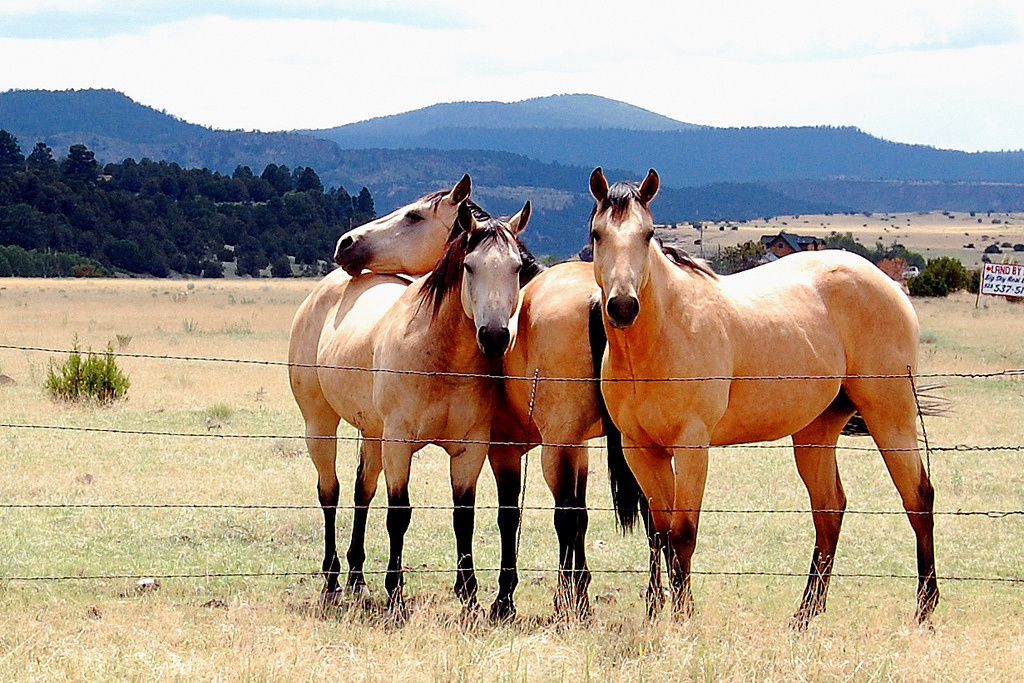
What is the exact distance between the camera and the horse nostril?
5.16 metres

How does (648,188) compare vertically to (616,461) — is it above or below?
above

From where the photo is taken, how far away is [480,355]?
21.5 ft

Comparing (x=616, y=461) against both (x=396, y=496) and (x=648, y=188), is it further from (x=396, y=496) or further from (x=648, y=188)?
(x=648, y=188)

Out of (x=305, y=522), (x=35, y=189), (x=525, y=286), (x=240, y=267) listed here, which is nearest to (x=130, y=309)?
(x=305, y=522)

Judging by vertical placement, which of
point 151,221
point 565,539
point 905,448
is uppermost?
point 151,221

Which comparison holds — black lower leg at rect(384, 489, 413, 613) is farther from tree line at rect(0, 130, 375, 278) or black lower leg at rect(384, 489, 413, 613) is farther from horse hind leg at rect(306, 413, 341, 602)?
tree line at rect(0, 130, 375, 278)

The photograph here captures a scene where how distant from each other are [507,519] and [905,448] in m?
2.17

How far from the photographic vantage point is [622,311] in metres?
5.16

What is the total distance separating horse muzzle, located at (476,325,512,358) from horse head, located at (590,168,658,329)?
26.8 inches

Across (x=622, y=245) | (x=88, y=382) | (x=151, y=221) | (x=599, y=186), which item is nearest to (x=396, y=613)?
(x=622, y=245)

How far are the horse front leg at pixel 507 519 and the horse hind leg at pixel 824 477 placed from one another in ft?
5.45

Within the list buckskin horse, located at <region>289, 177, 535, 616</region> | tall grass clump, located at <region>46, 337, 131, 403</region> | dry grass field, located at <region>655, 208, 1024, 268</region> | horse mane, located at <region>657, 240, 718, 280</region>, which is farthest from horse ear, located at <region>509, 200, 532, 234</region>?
dry grass field, located at <region>655, 208, 1024, 268</region>

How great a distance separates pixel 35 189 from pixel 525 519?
238ft

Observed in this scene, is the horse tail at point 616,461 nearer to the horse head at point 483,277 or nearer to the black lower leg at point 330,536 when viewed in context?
the horse head at point 483,277
